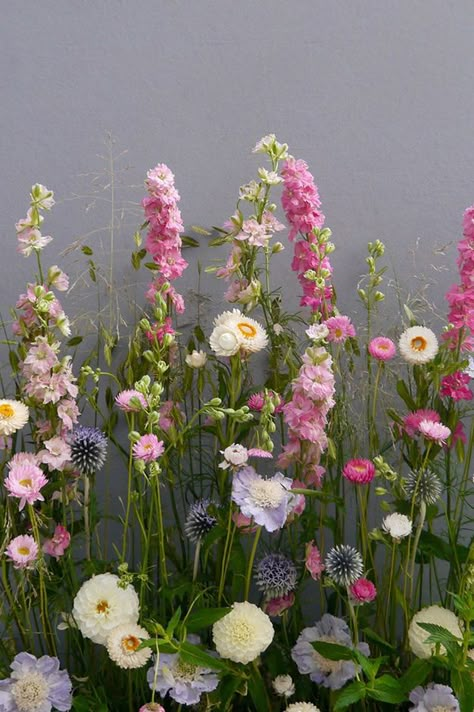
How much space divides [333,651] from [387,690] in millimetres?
92

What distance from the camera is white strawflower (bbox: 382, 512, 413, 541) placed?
130 centimetres

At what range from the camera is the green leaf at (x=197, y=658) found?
1.22 meters

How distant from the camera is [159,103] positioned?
1728mm

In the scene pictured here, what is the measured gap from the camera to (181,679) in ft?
4.16

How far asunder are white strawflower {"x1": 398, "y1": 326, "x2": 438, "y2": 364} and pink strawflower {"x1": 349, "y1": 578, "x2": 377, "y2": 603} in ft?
1.14

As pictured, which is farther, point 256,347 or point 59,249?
point 59,249

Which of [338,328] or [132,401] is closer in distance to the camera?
[132,401]

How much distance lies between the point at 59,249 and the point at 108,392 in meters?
0.35

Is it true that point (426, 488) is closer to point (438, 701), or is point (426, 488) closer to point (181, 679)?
point (438, 701)

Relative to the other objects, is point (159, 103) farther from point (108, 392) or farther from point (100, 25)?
point (108, 392)

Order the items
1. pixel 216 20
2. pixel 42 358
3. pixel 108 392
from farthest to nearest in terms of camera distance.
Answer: pixel 216 20 → pixel 108 392 → pixel 42 358

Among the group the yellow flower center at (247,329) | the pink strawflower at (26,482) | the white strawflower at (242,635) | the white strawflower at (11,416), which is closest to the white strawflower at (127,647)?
the white strawflower at (242,635)

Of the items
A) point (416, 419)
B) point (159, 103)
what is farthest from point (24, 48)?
point (416, 419)

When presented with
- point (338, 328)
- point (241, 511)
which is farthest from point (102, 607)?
point (338, 328)
